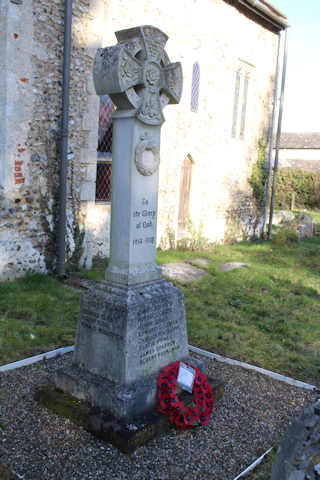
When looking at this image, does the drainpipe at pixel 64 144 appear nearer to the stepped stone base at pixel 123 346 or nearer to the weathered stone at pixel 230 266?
the weathered stone at pixel 230 266

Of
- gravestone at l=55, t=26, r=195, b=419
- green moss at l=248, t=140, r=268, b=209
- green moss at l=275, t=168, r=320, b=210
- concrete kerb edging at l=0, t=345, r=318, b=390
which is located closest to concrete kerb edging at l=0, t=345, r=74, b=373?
concrete kerb edging at l=0, t=345, r=318, b=390

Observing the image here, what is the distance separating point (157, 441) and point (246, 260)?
25.2 ft

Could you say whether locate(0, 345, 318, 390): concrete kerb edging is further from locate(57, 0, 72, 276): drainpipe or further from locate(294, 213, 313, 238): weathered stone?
locate(294, 213, 313, 238): weathered stone

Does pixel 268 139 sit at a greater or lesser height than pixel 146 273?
greater

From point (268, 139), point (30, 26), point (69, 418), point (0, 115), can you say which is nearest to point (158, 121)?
point (69, 418)

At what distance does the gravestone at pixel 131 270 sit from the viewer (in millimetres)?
3328

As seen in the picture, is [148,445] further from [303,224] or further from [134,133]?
[303,224]

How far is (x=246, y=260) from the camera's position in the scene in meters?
10.5

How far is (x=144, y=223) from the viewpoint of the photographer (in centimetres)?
365

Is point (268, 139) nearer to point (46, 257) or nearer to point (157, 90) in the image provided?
point (46, 257)

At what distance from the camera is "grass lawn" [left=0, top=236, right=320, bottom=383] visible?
15.9 feet

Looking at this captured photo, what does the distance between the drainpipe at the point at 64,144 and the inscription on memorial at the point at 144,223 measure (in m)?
3.77

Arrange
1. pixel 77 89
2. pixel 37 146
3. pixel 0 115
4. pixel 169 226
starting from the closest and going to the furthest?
1. pixel 0 115
2. pixel 37 146
3. pixel 77 89
4. pixel 169 226

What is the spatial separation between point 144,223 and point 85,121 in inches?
180
